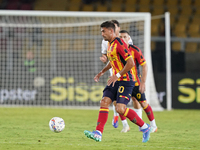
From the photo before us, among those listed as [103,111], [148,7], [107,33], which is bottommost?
[103,111]

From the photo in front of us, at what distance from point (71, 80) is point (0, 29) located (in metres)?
2.84

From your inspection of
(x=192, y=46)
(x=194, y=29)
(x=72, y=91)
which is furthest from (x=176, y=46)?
(x=72, y=91)

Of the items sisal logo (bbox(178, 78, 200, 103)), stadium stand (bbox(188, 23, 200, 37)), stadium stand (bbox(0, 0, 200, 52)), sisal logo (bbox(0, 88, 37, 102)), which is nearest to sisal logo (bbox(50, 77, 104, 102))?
sisal logo (bbox(0, 88, 37, 102))

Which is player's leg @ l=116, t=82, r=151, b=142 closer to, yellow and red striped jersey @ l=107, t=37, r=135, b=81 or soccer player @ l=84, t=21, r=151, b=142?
soccer player @ l=84, t=21, r=151, b=142

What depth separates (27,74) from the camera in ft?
37.8

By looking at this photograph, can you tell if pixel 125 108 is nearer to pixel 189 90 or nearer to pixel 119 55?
pixel 119 55

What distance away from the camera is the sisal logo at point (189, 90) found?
1107cm

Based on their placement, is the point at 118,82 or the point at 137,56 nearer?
the point at 118,82

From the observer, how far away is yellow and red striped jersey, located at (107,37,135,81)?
4941 millimetres

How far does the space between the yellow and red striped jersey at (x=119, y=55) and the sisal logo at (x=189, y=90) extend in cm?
627

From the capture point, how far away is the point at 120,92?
508 cm

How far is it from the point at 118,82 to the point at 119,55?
376 mm

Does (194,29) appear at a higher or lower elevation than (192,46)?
higher

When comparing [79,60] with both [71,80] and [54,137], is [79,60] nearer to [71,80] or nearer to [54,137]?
[71,80]
